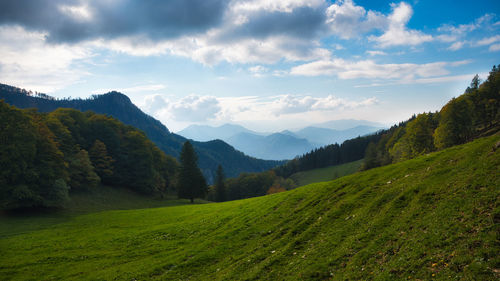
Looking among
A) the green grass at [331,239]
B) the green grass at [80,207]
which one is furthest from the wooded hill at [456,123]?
the green grass at [80,207]

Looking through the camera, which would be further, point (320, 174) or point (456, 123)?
point (320, 174)

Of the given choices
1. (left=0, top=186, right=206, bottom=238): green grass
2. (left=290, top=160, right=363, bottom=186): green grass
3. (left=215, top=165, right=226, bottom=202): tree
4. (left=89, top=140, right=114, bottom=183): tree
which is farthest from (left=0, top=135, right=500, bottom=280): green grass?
(left=290, top=160, right=363, bottom=186): green grass

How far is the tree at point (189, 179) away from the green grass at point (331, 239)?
145ft

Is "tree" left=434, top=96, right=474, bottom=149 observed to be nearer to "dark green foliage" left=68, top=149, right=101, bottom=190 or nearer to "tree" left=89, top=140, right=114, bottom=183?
"dark green foliage" left=68, top=149, right=101, bottom=190

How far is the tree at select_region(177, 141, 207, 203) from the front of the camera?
73812 mm

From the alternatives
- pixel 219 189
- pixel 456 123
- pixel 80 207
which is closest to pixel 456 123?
pixel 456 123

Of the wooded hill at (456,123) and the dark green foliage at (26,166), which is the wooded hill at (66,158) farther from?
the wooded hill at (456,123)

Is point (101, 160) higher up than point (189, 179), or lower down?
higher up

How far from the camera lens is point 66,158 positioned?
5891 cm

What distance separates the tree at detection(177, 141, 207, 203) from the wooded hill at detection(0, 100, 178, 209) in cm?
962

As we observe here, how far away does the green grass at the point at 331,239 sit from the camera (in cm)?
1027

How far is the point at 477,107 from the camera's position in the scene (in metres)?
73.2

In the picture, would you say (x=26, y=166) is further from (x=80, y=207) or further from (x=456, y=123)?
(x=456, y=123)

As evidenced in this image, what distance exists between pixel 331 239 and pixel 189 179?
64.4 meters
